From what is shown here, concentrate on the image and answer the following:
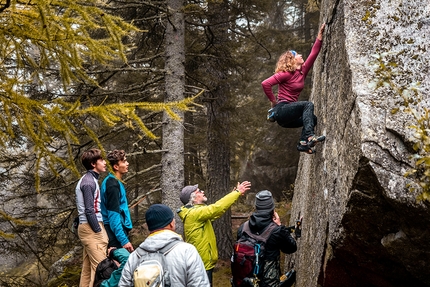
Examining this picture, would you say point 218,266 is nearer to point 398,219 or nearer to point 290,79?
point 290,79

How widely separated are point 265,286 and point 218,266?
5.84m

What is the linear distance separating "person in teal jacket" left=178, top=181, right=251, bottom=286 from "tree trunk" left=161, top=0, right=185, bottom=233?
2377 mm

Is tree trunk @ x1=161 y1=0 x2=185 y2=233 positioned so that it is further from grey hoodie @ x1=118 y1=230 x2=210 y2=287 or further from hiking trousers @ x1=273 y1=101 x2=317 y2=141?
grey hoodie @ x1=118 y1=230 x2=210 y2=287

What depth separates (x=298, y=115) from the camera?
5.90 metres

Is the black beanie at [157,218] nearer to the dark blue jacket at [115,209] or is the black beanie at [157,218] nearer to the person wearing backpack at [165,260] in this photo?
the person wearing backpack at [165,260]

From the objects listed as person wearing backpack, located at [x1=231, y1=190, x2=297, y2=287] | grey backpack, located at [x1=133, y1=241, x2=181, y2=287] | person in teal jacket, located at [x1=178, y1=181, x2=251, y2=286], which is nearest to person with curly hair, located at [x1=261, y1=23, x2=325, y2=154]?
person wearing backpack, located at [x1=231, y1=190, x2=297, y2=287]

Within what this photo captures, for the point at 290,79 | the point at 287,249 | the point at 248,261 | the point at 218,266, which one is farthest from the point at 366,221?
the point at 218,266

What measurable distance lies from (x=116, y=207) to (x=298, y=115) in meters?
3.00

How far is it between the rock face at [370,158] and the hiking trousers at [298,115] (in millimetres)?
324

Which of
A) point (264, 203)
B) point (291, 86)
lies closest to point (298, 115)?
point (291, 86)


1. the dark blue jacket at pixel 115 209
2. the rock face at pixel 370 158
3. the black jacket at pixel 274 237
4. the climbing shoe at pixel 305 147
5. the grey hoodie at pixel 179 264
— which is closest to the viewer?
the grey hoodie at pixel 179 264

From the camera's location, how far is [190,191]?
18.0ft

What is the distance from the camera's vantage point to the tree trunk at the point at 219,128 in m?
10.3

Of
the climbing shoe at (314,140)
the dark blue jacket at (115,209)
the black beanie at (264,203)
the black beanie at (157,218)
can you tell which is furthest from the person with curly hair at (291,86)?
the black beanie at (157,218)
